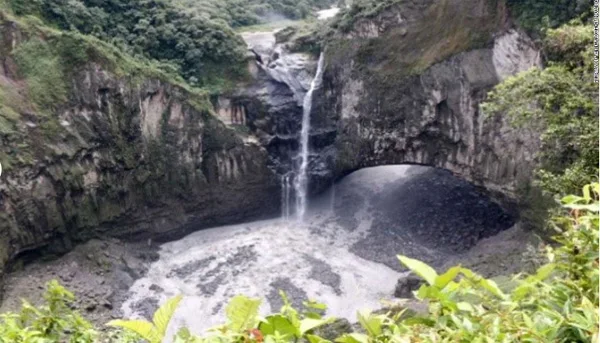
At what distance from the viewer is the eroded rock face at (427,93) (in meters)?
16.6

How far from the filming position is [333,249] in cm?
1908

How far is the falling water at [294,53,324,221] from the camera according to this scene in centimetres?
2170

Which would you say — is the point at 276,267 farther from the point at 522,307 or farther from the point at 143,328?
the point at 143,328

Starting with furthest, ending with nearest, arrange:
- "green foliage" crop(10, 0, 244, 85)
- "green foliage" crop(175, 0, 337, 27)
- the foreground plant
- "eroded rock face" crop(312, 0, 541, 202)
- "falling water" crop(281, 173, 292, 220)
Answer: "green foliage" crop(175, 0, 337, 27) < "falling water" crop(281, 173, 292, 220) < "green foliage" crop(10, 0, 244, 85) < "eroded rock face" crop(312, 0, 541, 202) < the foreground plant

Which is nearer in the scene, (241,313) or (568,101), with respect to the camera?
(241,313)

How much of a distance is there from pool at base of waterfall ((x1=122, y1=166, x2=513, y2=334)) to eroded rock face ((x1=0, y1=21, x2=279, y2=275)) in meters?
1.27

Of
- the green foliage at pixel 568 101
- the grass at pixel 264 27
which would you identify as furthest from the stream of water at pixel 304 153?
the green foliage at pixel 568 101

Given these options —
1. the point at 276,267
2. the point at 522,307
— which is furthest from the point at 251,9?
the point at 522,307

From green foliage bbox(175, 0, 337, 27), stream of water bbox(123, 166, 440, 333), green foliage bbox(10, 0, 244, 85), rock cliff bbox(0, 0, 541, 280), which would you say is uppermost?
green foliage bbox(175, 0, 337, 27)

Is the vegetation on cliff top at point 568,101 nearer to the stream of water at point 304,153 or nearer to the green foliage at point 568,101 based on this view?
the green foliage at point 568,101

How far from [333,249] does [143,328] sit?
17149mm

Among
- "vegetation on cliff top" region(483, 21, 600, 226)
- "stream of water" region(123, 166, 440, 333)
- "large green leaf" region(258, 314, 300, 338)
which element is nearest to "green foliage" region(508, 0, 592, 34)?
"vegetation on cliff top" region(483, 21, 600, 226)

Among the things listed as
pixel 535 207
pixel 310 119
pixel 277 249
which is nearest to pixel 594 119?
pixel 535 207

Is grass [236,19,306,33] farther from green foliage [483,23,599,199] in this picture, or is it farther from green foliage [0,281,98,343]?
green foliage [0,281,98,343]
